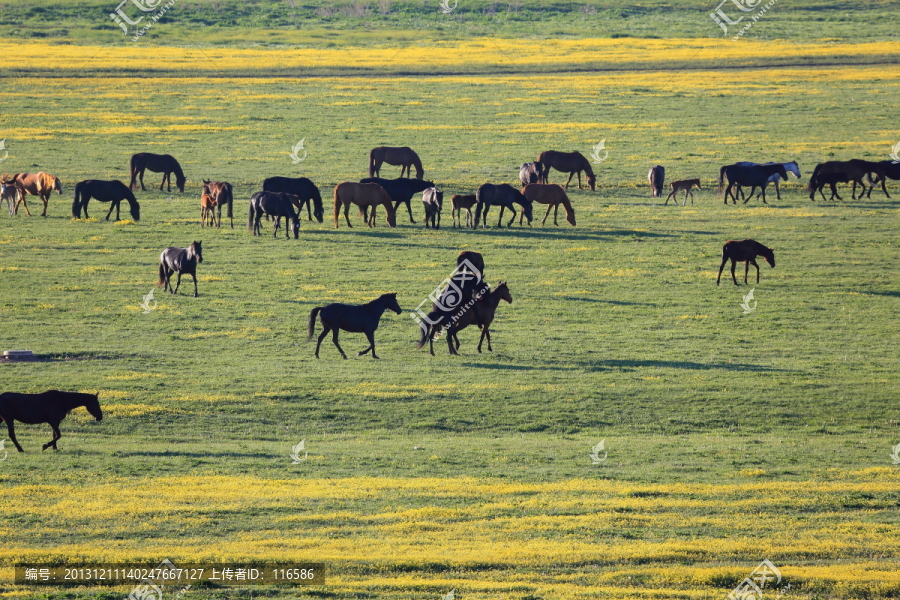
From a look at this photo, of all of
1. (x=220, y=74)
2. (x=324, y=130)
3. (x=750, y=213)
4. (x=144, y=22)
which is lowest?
(x=750, y=213)

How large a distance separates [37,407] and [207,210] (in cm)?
1977

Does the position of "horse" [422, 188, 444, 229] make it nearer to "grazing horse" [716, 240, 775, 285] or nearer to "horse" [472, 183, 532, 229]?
"horse" [472, 183, 532, 229]

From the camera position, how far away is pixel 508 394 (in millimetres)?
19547

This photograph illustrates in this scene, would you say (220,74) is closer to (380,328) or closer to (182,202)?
(182,202)

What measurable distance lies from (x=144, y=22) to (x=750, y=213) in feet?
261

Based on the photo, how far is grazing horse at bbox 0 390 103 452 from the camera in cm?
1547

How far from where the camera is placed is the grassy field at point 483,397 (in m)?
12.6

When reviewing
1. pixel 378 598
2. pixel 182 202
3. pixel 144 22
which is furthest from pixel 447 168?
pixel 144 22

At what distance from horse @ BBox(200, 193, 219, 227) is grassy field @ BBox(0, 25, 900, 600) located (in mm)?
629

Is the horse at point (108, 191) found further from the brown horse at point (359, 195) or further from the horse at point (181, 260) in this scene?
the horse at point (181, 260)

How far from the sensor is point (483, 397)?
19.4 metres

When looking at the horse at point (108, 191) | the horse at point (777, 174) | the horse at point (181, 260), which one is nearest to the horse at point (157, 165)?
the horse at point (108, 191)

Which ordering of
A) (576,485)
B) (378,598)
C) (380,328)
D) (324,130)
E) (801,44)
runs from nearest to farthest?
(378,598), (576,485), (380,328), (324,130), (801,44)

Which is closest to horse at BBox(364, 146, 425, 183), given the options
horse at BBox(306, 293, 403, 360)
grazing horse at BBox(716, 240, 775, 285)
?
grazing horse at BBox(716, 240, 775, 285)
